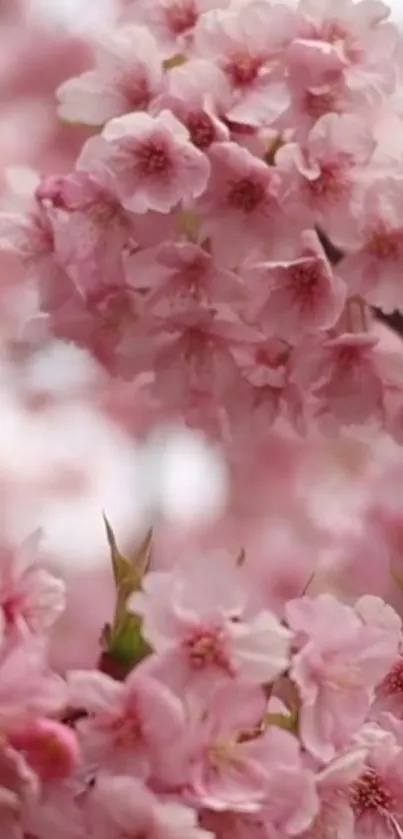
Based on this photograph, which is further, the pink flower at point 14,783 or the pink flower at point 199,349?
the pink flower at point 199,349

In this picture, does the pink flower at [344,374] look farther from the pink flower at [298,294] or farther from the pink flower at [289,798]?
the pink flower at [289,798]

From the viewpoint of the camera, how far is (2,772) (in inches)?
22.5

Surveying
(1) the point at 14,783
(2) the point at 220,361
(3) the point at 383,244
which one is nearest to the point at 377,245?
(3) the point at 383,244

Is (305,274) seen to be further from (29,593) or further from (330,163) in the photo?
(29,593)

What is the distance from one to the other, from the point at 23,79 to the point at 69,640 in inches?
17.6

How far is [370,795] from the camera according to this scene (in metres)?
0.66

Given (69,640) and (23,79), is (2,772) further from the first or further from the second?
(23,79)

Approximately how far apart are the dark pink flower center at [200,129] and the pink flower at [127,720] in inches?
11.0

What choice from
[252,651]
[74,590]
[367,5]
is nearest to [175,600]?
[252,651]

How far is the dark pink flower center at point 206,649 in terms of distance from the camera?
59 centimetres

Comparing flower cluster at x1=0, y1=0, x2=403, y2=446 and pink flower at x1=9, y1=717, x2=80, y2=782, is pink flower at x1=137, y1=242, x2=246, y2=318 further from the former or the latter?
pink flower at x1=9, y1=717, x2=80, y2=782

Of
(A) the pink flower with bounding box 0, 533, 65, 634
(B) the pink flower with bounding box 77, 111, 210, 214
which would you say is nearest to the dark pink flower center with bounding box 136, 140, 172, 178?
(B) the pink flower with bounding box 77, 111, 210, 214

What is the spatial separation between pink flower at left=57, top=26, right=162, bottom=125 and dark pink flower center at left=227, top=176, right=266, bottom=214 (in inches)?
2.8

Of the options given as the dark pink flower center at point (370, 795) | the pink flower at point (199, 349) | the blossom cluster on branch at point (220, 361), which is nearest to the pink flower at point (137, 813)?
the blossom cluster on branch at point (220, 361)
